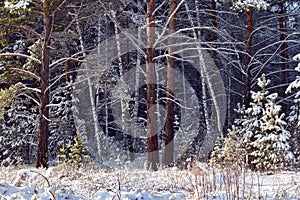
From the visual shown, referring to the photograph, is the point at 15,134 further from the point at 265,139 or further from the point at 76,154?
the point at 265,139

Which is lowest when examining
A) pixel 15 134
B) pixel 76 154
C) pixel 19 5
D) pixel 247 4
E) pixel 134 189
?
pixel 134 189

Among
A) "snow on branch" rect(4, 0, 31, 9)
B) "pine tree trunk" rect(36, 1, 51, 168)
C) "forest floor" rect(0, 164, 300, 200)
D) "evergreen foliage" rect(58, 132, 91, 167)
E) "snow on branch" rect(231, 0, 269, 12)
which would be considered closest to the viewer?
"forest floor" rect(0, 164, 300, 200)

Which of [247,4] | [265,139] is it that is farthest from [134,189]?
[247,4]

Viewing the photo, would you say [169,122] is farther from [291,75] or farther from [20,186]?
[291,75]

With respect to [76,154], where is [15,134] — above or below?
above

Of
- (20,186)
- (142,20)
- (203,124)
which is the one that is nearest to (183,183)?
(20,186)

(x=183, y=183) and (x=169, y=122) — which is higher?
(x=169, y=122)

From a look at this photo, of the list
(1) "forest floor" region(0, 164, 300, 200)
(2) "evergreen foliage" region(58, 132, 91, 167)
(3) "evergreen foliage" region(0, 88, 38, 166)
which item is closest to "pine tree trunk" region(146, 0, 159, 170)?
(2) "evergreen foliage" region(58, 132, 91, 167)

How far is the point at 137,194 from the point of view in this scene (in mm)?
5371

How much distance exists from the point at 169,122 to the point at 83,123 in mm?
9500

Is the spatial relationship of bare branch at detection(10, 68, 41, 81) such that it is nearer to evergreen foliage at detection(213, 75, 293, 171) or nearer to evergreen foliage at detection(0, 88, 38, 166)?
evergreen foliage at detection(213, 75, 293, 171)

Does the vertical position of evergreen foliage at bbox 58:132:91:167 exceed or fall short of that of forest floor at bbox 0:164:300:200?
it exceeds it

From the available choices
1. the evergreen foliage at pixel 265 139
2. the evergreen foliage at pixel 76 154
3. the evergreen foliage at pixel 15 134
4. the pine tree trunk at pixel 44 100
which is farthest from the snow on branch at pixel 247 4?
the evergreen foliage at pixel 15 134

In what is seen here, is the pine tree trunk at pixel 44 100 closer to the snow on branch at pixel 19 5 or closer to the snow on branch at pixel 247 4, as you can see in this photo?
the snow on branch at pixel 19 5
